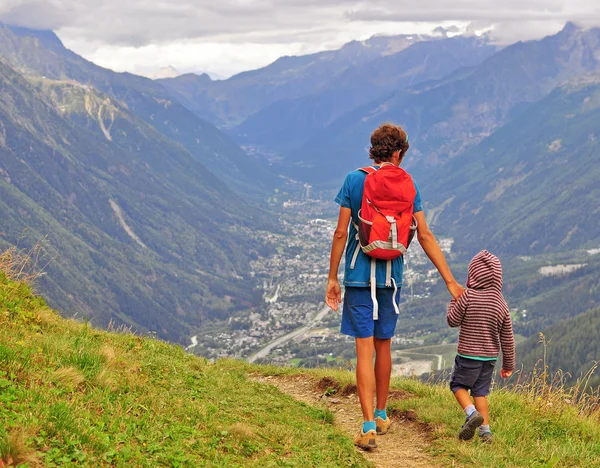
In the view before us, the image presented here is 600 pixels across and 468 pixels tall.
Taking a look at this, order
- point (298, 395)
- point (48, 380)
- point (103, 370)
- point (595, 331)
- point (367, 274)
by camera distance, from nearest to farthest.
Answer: point (48, 380) → point (103, 370) → point (367, 274) → point (298, 395) → point (595, 331)

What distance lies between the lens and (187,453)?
718cm

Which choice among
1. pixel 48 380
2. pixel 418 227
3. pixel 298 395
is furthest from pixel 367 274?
pixel 298 395

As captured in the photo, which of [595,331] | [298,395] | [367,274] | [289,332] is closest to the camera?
[367,274]

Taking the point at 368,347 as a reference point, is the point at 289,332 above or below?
below

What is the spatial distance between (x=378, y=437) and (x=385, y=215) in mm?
3566

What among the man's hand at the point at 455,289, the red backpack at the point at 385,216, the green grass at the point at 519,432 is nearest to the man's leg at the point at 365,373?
the red backpack at the point at 385,216

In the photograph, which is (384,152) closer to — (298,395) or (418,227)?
(418,227)

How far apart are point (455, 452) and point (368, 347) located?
1.77 m

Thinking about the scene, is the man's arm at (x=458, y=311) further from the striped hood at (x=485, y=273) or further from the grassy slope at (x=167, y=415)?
the grassy slope at (x=167, y=415)

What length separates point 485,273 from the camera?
9453 millimetres

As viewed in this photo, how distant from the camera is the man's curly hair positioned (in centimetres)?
943

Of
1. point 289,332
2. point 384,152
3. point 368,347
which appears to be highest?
point 384,152

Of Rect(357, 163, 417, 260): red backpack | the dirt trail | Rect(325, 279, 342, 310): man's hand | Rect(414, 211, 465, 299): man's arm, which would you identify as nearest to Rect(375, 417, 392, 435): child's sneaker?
the dirt trail

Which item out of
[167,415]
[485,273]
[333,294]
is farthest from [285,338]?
[167,415]
